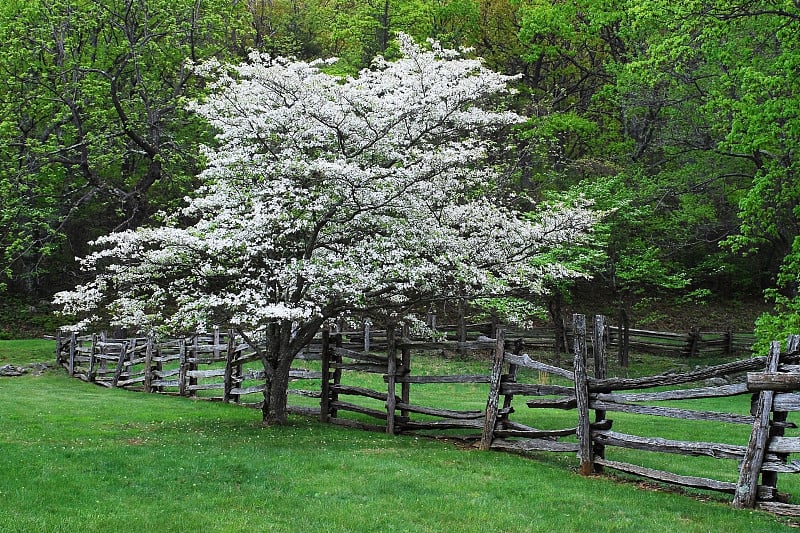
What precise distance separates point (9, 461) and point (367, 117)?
23.6 ft

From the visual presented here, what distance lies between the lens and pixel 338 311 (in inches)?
501

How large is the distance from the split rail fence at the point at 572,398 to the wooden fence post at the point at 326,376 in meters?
0.02

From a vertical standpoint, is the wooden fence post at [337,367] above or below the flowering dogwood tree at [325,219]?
below

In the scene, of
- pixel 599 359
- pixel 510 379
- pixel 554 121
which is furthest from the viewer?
pixel 554 121

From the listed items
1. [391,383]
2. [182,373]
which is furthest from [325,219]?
[182,373]

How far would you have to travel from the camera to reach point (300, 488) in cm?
872

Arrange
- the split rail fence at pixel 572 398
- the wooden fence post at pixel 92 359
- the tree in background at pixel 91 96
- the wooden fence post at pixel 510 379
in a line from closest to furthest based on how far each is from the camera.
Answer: the split rail fence at pixel 572 398 < the wooden fence post at pixel 510 379 < the wooden fence post at pixel 92 359 < the tree in background at pixel 91 96

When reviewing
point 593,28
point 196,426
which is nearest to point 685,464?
point 196,426

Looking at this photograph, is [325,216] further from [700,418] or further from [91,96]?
[91,96]

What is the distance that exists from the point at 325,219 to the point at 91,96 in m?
18.1

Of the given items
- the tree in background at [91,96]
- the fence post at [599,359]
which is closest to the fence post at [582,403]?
the fence post at [599,359]

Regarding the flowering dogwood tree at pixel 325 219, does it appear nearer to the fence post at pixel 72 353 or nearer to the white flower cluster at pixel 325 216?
the white flower cluster at pixel 325 216

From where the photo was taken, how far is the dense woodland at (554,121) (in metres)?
19.1

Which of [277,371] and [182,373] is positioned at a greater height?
[277,371]
